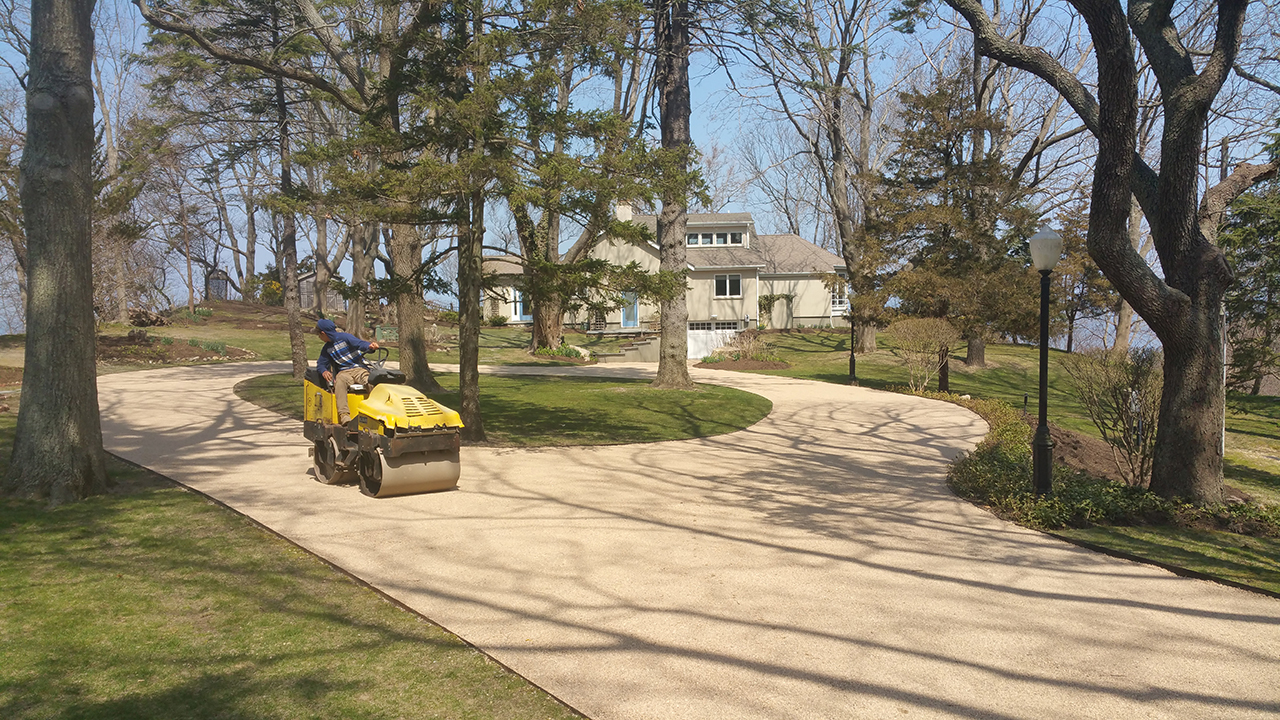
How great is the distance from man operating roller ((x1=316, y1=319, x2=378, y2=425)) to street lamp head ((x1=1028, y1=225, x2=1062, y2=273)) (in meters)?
8.04

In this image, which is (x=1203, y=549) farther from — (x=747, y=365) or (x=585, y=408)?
(x=747, y=365)

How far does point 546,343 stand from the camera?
1229 inches

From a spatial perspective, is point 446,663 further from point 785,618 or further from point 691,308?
point 691,308

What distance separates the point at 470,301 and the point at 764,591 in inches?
281

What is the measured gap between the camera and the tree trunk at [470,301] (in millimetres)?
11180

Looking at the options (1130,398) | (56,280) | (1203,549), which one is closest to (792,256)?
(1130,398)

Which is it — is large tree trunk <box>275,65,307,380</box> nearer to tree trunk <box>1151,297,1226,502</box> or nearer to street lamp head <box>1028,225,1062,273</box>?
street lamp head <box>1028,225,1062,273</box>

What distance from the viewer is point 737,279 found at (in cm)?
4309

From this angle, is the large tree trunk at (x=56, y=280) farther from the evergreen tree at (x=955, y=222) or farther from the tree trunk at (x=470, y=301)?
the evergreen tree at (x=955, y=222)

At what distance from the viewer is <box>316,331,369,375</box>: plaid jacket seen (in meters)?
8.56

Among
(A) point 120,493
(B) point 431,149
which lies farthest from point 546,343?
(A) point 120,493

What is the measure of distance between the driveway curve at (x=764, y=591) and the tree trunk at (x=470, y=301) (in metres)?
0.92

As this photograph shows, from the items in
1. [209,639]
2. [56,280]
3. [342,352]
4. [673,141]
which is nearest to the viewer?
[209,639]

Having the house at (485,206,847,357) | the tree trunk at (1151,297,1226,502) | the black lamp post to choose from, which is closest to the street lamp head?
the black lamp post
